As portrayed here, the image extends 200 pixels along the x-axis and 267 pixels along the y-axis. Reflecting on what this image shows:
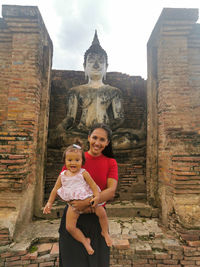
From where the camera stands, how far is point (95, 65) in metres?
4.47

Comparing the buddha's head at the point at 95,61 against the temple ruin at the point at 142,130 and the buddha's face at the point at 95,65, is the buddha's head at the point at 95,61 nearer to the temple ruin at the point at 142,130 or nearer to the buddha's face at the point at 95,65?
the buddha's face at the point at 95,65

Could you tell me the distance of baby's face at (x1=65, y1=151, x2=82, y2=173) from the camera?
1.67 metres

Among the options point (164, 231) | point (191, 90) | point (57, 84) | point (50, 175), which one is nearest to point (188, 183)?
point (164, 231)

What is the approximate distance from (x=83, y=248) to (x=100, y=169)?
83cm

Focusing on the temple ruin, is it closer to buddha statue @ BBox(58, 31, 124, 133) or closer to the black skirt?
buddha statue @ BBox(58, 31, 124, 133)

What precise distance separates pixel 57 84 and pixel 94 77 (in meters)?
3.83

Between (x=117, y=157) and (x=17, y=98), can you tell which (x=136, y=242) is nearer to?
(x=117, y=157)

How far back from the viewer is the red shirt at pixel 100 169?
1772mm

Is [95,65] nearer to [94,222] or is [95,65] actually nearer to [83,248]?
[94,222]

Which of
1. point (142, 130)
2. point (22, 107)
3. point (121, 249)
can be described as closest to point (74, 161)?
point (121, 249)

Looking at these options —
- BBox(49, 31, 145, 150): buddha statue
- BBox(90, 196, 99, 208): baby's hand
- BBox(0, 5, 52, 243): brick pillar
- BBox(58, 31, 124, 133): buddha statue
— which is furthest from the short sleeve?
BBox(58, 31, 124, 133): buddha statue

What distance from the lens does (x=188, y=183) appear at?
10.5 ft

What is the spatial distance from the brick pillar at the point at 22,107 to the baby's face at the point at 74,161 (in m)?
1.95

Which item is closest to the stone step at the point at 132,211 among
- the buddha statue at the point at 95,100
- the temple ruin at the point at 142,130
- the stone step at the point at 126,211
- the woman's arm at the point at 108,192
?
the stone step at the point at 126,211
